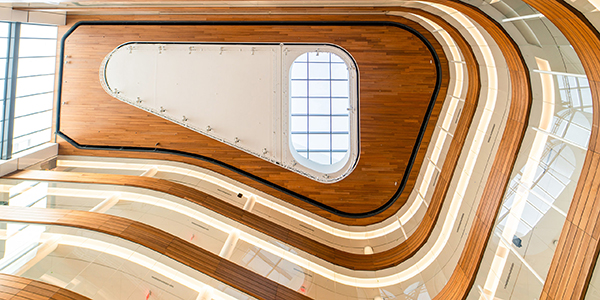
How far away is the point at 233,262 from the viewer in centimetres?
573

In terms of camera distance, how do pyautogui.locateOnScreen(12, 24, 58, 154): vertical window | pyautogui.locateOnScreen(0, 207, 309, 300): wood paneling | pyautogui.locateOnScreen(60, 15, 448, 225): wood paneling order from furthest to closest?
pyautogui.locateOnScreen(60, 15, 448, 225): wood paneling, pyautogui.locateOnScreen(12, 24, 58, 154): vertical window, pyautogui.locateOnScreen(0, 207, 309, 300): wood paneling

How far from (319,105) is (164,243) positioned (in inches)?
234

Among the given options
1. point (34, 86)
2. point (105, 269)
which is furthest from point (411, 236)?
point (34, 86)

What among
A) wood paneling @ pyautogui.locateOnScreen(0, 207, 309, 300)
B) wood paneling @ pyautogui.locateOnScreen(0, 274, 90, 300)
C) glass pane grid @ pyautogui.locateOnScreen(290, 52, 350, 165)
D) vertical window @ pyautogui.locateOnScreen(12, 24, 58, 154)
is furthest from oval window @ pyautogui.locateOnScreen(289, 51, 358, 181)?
vertical window @ pyautogui.locateOnScreen(12, 24, 58, 154)

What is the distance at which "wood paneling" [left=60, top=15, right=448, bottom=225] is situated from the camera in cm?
801

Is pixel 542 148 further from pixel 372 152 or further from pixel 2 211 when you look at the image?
pixel 2 211

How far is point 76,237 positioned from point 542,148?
22.1 feet

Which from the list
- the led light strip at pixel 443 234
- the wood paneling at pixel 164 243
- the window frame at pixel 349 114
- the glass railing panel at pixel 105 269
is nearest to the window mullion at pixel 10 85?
the wood paneling at pixel 164 243

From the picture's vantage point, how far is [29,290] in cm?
394

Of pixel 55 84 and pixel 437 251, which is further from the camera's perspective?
pixel 55 84

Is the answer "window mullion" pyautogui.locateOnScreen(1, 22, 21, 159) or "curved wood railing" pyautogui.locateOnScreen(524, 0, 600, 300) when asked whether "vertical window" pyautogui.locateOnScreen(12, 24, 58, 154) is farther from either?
"curved wood railing" pyautogui.locateOnScreen(524, 0, 600, 300)

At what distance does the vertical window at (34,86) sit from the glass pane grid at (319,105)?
21.1ft

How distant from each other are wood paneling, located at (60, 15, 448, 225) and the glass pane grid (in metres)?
1.53

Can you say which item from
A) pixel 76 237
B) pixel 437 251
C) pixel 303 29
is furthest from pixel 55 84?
pixel 437 251
